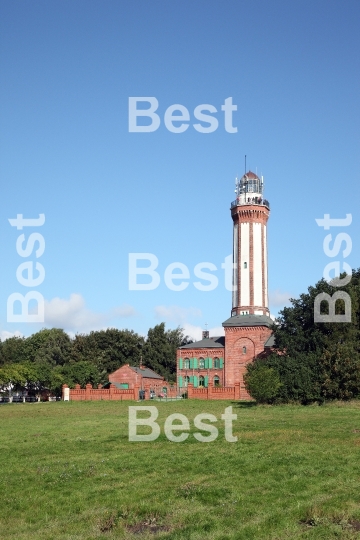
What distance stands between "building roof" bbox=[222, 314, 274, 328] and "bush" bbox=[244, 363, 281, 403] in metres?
19.5

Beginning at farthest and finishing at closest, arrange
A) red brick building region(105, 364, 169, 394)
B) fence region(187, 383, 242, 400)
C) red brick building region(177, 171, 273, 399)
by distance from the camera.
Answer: red brick building region(105, 364, 169, 394), red brick building region(177, 171, 273, 399), fence region(187, 383, 242, 400)

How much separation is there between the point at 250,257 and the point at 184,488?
173 ft

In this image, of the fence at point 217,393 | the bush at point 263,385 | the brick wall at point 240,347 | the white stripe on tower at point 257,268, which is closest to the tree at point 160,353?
the brick wall at point 240,347

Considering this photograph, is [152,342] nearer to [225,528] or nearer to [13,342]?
[13,342]

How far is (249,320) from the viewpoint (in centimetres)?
6328

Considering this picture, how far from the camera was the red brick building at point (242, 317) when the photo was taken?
63.3 meters

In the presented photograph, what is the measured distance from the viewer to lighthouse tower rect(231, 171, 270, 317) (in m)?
64.8

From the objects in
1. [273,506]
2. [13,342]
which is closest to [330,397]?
[273,506]

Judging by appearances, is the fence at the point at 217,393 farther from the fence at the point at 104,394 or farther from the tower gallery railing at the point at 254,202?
the tower gallery railing at the point at 254,202

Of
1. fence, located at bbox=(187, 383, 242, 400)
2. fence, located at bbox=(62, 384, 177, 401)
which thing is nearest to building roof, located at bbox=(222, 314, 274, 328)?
fence, located at bbox=(187, 383, 242, 400)

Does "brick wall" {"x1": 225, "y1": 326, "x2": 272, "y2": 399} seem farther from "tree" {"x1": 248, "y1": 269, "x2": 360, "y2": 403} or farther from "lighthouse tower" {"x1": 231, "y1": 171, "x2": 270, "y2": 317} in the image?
"tree" {"x1": 248, "y1": 269, "x2": 360, "y2": 403}

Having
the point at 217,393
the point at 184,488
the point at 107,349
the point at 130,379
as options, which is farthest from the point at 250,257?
the point at 184,488

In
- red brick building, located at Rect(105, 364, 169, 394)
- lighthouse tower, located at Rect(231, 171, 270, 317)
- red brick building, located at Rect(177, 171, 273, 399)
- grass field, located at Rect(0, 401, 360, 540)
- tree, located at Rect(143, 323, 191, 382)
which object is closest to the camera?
grass field, located at Rect(0, 401, 360, 540)

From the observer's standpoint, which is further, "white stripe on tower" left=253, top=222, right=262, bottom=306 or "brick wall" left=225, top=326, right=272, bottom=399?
"white stripe on tower" left=253, top=222, right=262, bottom=306
